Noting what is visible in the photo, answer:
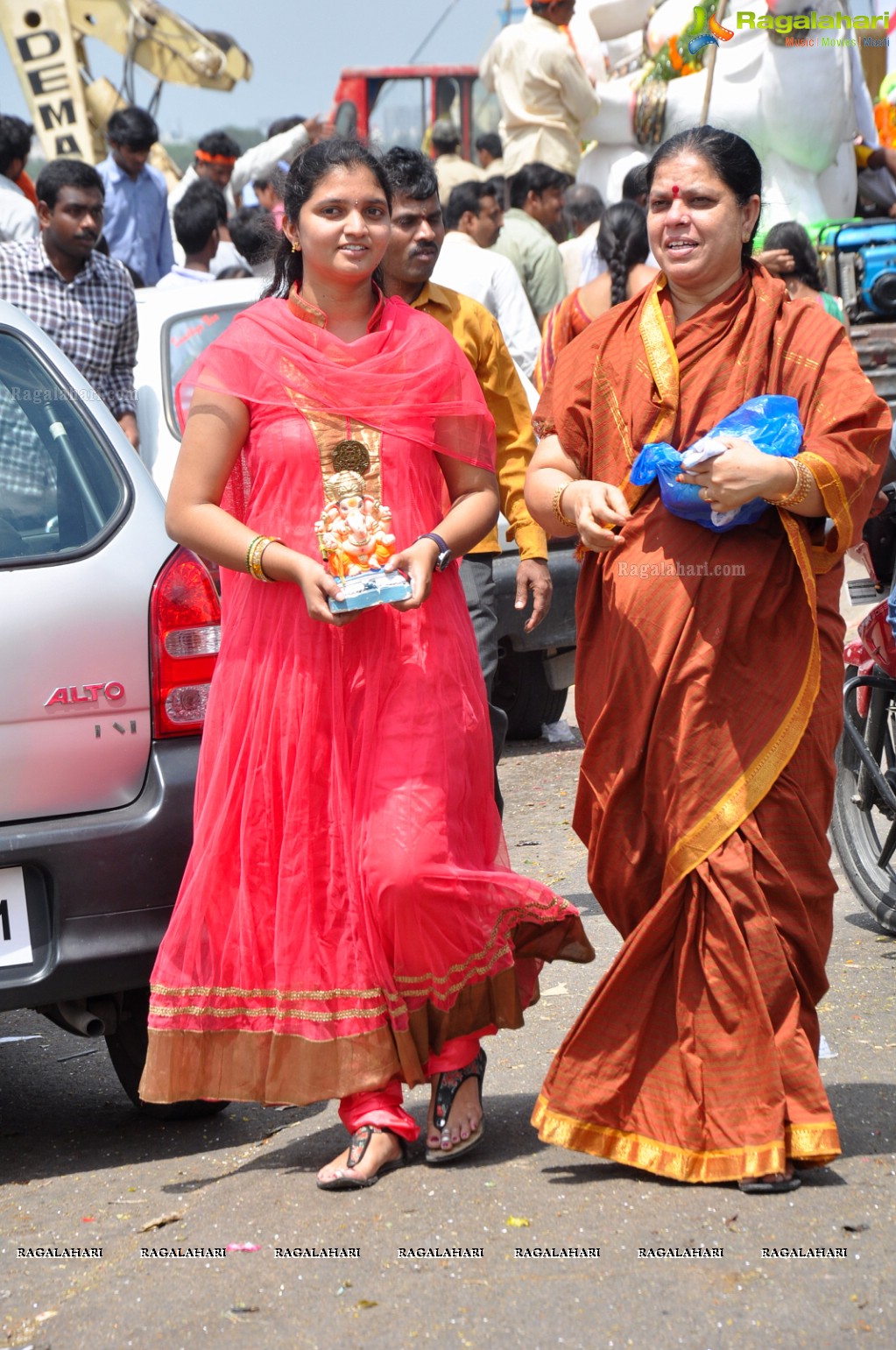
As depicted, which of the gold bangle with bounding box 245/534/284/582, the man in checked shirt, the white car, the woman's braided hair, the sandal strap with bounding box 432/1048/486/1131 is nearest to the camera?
the gold bangle with bounding box 245/534/284/582

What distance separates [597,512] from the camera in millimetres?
3035

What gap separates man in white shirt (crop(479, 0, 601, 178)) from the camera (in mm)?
12109

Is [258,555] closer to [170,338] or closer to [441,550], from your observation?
[441,550]

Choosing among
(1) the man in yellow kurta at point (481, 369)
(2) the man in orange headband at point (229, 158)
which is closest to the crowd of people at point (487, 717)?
(1) the man in yellow kurta at point (481, 369)

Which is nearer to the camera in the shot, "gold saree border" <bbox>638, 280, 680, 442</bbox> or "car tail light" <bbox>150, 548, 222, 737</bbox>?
"gold saree border" <bbox>638, 280, 680, 442</bbox>

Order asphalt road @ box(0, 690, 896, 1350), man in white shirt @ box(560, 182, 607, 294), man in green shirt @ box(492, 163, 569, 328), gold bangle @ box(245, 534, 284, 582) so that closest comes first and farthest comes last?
asphalt road @ box(0, 690, 896, 1350), gold bangle @ box(245, 534, 284, 582), man in green shirt @ box(492, 163, 569, 328), man in white shirt @ box(560, 182, 607, 294)

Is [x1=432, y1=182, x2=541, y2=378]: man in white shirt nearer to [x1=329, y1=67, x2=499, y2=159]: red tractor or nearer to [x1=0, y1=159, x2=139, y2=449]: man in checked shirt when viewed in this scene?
[x1=0, y1=159, x2=139, y2=449]: man in checked shirt

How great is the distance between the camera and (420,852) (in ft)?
10.2

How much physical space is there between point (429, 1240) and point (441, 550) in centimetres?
123

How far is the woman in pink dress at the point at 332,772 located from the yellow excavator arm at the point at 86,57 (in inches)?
455

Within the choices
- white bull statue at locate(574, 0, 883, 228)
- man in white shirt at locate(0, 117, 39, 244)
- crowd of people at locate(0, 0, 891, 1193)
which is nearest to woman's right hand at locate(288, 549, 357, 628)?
crowd of people at locate(0, 0, 891, 1193)

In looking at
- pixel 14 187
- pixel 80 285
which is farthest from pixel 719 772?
pixel 14 187

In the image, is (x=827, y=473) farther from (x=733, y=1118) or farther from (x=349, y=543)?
(x=733, y=1118)

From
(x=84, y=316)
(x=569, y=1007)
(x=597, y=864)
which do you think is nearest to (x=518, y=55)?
(x=84, y=316)
